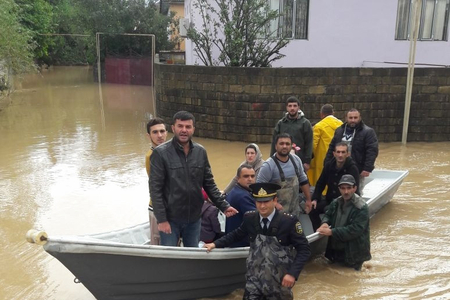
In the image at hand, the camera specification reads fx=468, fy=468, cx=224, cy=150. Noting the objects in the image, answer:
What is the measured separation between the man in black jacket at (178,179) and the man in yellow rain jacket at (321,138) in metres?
2.68

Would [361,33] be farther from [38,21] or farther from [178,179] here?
[38,21]

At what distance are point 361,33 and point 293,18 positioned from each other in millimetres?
1996

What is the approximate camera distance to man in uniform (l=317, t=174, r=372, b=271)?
4.93 metres

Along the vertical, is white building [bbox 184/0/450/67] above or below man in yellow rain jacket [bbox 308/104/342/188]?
above

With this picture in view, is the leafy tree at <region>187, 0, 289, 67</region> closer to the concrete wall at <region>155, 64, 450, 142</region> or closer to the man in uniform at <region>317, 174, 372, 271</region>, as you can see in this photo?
the concrete wall at <region>155, 64, 450, 142</region>

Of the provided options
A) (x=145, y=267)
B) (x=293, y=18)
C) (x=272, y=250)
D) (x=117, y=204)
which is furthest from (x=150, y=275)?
(x=293, y=18)

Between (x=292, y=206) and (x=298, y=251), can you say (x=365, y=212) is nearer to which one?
(x=292, y=206)

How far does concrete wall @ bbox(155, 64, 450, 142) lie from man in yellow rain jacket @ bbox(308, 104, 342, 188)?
179 inches

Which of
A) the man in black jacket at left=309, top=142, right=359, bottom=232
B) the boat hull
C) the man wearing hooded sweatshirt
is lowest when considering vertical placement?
the boat hull

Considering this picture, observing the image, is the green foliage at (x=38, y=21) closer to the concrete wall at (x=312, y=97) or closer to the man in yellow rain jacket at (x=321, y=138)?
the concrete wall at (x=312, y=97)

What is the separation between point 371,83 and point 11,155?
862cm

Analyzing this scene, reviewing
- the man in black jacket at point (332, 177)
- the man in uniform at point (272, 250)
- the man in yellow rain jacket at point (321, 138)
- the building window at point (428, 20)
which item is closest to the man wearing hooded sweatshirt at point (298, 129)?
the man in yellow rain jacket at point (321, 138)

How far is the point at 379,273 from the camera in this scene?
17.1 feet

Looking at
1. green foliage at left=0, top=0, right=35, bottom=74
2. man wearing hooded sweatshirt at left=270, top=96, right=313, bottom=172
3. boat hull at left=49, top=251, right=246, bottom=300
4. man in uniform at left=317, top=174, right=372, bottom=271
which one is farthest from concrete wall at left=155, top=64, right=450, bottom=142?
green foliage at left=0, top=0, right=35, bottom=74
